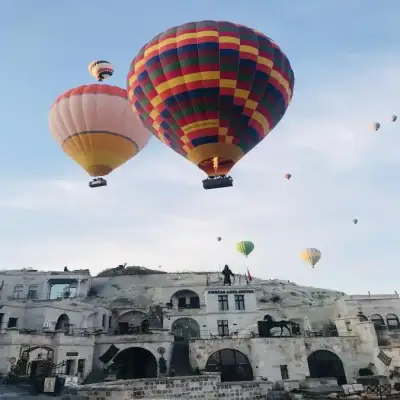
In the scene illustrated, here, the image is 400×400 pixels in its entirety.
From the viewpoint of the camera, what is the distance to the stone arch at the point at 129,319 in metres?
49.8

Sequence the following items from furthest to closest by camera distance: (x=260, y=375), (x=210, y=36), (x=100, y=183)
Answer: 1. (x=260, y=375)
2. (x=100, y=183)
3. (x=210, y=36)

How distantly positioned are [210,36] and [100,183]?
44.9 ft

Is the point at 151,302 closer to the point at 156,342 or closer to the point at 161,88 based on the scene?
the point at 156,342

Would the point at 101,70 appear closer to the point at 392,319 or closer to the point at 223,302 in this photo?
the point at 223,302

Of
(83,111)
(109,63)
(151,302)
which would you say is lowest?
(151,302)

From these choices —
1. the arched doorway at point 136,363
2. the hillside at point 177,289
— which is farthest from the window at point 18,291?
the arched doorway at point 136,363

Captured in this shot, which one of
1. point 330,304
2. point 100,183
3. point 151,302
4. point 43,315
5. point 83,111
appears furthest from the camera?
point 151,302

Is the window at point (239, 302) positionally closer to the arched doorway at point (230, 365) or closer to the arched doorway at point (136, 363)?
the arched doorway at point (230, 365)

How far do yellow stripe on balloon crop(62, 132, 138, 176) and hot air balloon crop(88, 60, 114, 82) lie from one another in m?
4.55

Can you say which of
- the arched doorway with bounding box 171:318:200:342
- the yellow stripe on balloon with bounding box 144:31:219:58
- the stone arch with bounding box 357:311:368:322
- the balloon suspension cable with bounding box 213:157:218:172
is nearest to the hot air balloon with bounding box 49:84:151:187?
the yellow stripe on balloon with bounding box 144:31:219:58

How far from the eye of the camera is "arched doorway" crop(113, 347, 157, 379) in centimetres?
3619

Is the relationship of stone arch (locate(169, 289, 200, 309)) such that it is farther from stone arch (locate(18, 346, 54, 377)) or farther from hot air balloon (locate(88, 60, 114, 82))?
hot air balloon (locate(88, 60, 114, 82))

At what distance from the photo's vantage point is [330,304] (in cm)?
4962

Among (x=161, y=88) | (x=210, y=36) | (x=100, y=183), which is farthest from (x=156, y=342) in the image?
(x=210, y=36)
